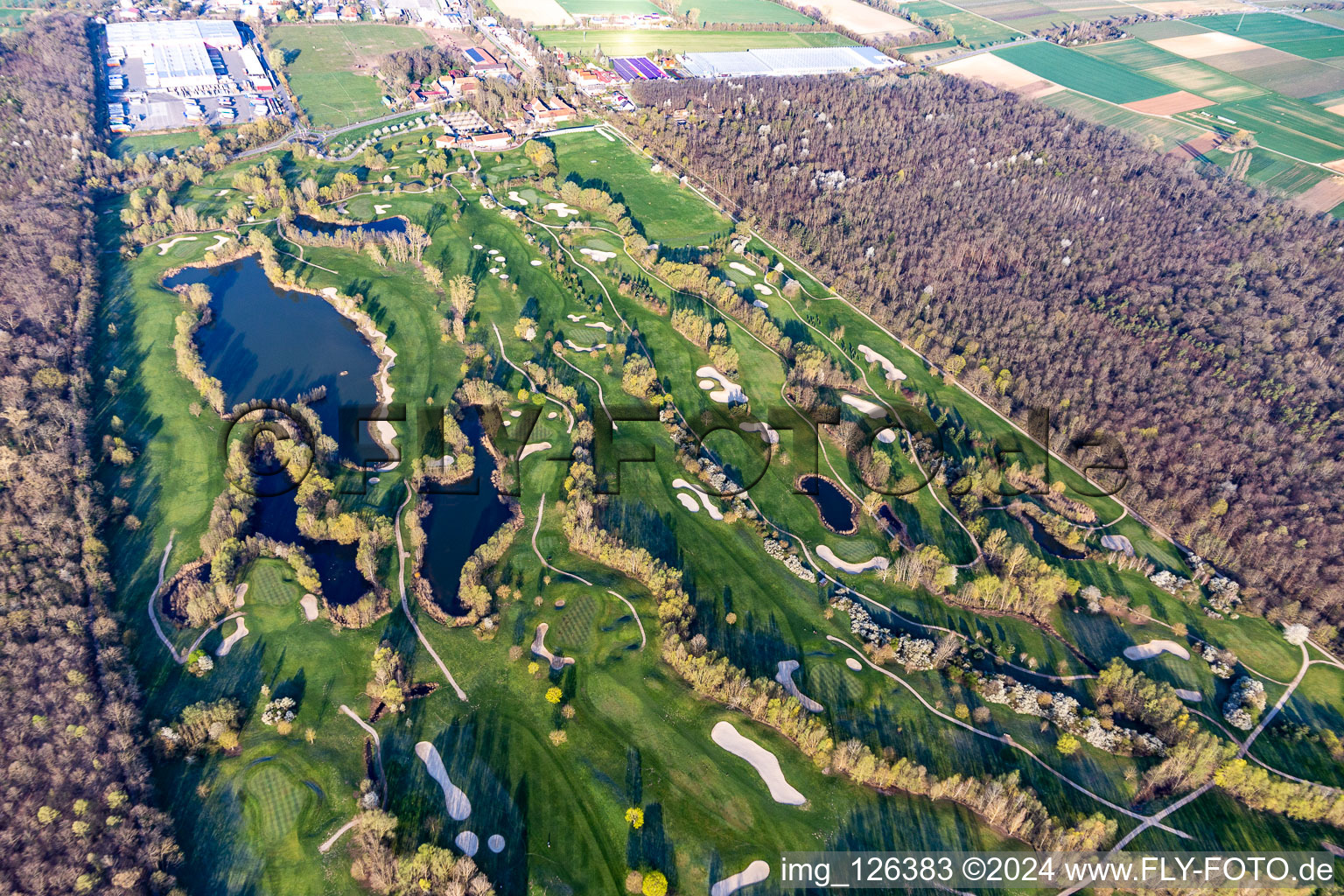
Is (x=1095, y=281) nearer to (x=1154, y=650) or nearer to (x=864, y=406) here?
(x=864, y=406)

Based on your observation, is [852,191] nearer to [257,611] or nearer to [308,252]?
[308,252]

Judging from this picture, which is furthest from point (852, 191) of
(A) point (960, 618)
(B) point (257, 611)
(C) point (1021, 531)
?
(B) point (257, 611)

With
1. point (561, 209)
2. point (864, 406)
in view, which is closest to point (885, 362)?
point (864, 406)

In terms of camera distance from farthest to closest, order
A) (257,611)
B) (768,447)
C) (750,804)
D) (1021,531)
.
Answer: (768,447) < (1021,531) < (257,611) < (750,804)

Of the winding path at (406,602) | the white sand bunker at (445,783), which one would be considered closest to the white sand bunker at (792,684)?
the white sand bunker at (445,783)

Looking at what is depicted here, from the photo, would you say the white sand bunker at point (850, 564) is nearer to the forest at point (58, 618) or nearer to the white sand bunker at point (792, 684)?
the white sand bunker at point (792, 684)

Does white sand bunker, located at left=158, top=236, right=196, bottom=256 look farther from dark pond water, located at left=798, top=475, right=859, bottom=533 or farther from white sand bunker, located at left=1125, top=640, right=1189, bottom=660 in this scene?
white sand bunker, located at left=1125, top=640, right=1189, bottom=660
